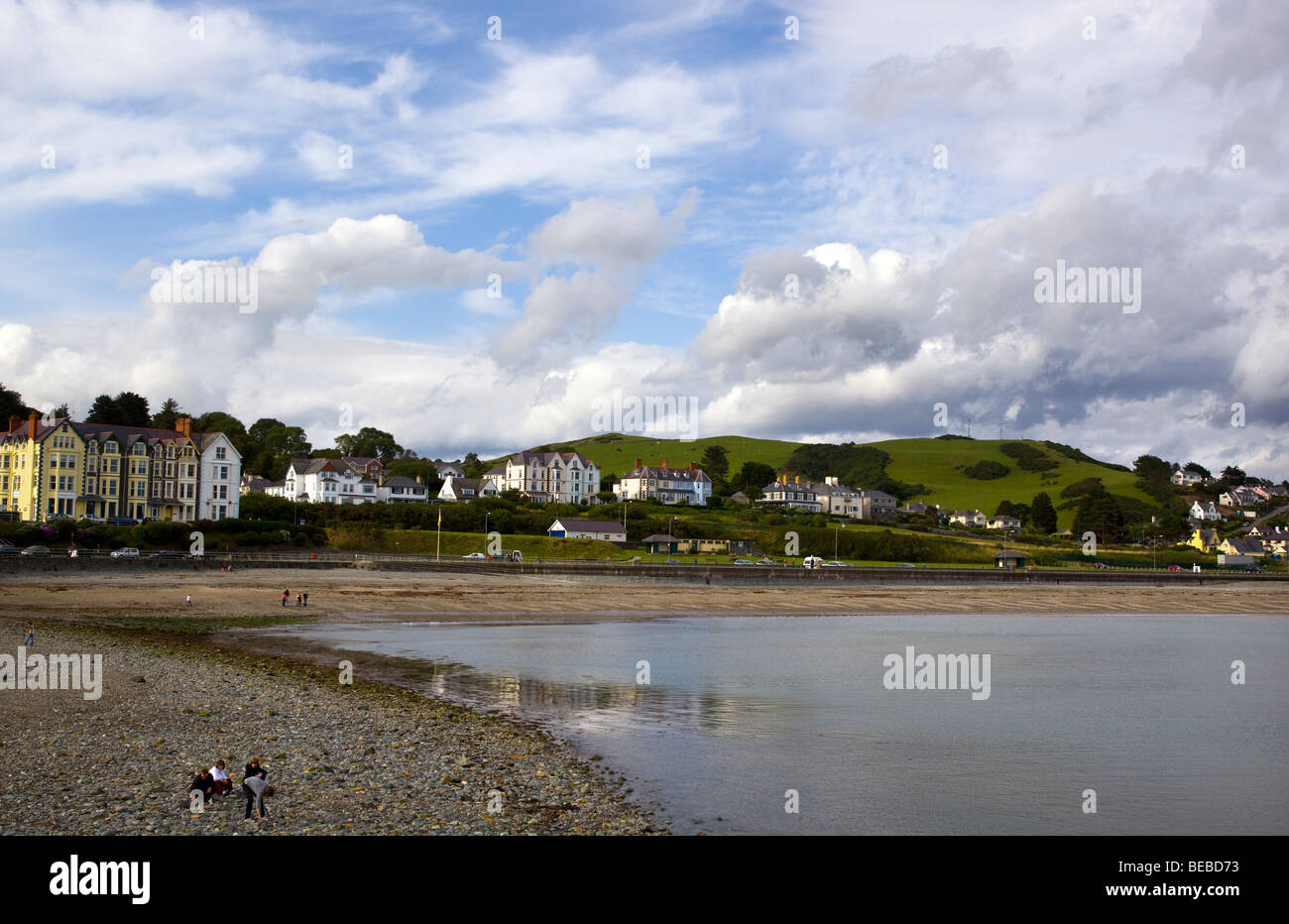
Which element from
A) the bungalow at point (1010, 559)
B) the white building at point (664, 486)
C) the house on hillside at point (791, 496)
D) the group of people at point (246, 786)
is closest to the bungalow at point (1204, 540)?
the bungalow at point (1010, 559)

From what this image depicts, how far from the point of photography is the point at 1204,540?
145 m

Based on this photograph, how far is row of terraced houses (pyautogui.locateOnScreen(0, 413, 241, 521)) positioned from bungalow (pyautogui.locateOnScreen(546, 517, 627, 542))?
32631 mm

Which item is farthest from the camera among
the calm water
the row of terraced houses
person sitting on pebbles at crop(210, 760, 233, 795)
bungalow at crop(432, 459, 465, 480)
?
bungalow at crop(432, 459, 465, 480)

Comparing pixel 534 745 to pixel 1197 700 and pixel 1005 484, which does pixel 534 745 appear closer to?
pixel 1197 700

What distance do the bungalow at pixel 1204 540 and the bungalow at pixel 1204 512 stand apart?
21.3 meters

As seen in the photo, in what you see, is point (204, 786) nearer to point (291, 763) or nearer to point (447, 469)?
point (291, 763)

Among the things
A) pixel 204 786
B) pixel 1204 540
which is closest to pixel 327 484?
pixel 204 786

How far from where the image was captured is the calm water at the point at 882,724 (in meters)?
16.0

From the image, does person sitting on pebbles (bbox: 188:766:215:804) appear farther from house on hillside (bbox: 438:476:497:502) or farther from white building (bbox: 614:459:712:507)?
white building (bbox: 614:459:712:507)

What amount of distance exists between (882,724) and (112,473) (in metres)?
84.2

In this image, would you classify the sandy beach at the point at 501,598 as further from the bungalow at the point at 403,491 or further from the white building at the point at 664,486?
the white building at the point at 664,486

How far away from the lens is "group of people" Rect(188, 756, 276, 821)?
42.1 ft

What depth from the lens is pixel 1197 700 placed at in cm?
2861

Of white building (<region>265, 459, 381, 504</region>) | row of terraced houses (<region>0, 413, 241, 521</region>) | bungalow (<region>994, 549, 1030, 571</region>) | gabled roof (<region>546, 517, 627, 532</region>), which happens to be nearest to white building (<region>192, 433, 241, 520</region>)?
row of terraced houses (<region>0, 413, 241, 521</region>)
